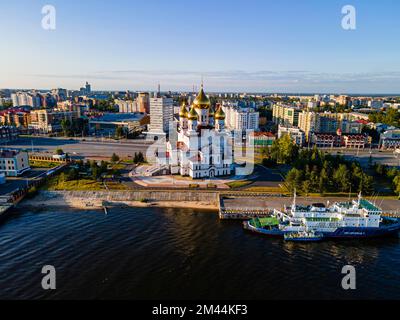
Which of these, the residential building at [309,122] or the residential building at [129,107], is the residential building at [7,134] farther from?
the residential building at [309,122]

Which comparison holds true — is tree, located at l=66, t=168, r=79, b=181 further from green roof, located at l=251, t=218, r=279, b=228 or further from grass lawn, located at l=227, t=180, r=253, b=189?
green roof, located at l=251, t=218, r=279, b=228

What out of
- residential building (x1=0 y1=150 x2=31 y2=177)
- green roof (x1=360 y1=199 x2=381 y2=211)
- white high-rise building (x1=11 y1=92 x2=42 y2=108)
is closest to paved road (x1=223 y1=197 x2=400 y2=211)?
green roof (x1=360 y1=199 x2=381 y2=211)

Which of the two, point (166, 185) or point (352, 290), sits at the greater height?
point (166, 185)

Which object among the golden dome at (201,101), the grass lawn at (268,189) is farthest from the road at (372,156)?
the golden dome at (201,101)

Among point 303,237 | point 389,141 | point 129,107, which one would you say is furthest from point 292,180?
point 129,107

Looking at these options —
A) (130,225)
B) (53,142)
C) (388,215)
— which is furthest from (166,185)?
(53,142)

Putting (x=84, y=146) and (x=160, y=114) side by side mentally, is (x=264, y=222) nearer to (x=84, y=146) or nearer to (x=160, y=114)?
(x=84, y=146)

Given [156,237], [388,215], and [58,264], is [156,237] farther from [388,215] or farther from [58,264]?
[388,215]
